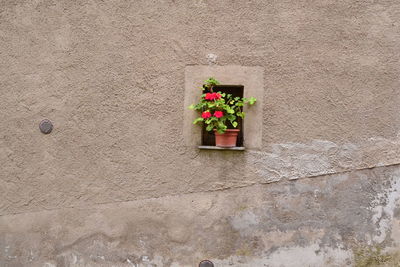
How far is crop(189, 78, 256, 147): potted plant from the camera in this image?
332 cm

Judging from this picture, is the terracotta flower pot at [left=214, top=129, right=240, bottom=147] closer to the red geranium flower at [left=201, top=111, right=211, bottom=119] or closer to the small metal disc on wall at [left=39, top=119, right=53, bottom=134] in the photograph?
the red geranium flower at [left=201, top=111, right=211, bottom=119]

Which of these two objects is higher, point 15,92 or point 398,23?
point 398,23

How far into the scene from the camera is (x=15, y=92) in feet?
11.9

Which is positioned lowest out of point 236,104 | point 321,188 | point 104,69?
point 321,188

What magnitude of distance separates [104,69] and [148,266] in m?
1.63

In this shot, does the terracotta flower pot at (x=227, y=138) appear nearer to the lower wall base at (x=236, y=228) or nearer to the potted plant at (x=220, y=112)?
the potted plant at (x=220, y=112)

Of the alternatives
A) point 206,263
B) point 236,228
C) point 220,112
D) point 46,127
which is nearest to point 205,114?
point 220,112

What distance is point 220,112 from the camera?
3289 millimetres

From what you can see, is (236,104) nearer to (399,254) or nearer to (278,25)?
(278,25)

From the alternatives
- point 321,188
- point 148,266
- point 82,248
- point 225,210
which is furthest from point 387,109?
point 82,248

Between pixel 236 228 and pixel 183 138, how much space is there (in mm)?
825

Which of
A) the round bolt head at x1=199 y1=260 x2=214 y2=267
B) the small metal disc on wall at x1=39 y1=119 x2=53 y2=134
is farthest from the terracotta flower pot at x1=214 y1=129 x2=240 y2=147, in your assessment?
the small metal disc on wall at x1=39 y1=119 x2=53 y2=134

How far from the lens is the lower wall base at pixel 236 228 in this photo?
337cm

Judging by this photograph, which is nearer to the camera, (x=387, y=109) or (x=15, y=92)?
(x=387, y=109)
